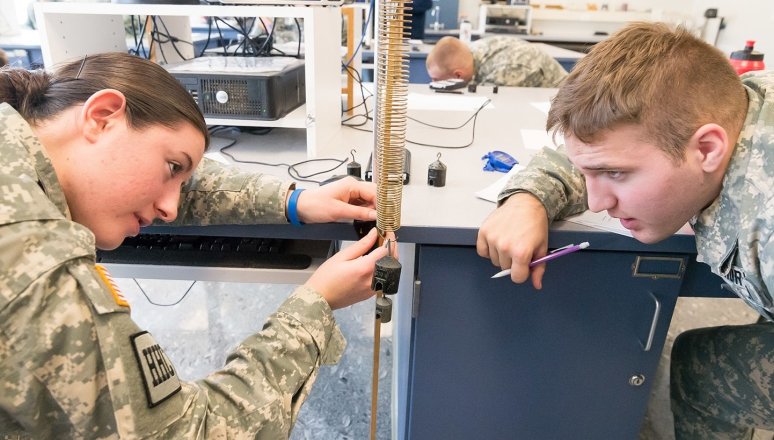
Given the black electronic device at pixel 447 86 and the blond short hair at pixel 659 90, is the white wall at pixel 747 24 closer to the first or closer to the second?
the black electronic device at pixel 447 86

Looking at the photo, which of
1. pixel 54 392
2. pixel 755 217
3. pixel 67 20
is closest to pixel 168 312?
pixel 67 20

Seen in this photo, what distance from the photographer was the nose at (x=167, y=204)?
2.19 ft

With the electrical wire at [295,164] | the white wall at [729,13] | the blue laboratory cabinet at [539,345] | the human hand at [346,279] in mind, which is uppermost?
the white wall at [729,13]

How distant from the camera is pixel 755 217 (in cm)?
65

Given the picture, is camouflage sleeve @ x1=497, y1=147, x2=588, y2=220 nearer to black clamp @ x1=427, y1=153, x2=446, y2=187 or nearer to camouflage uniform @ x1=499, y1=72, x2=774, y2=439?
camouflage uniform @ x1=499, y1=72, x2=774, y2=439

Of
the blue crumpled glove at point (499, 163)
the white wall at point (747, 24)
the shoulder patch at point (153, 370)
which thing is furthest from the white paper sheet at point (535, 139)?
the white wall at point (747, 24)

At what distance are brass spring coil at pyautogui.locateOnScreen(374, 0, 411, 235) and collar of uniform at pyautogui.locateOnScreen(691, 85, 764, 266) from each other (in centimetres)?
45

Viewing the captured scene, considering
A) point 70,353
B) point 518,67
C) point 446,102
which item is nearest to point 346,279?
point 70,353

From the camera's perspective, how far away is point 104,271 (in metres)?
0.52

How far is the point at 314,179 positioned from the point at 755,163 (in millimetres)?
709

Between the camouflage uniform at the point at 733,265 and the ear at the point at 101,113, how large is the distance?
1.86 feet

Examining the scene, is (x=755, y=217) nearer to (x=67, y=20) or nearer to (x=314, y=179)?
(x=314, y=179)

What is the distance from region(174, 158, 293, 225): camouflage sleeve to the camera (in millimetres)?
831

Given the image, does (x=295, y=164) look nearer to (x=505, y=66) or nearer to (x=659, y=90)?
(x=659, y=90)
